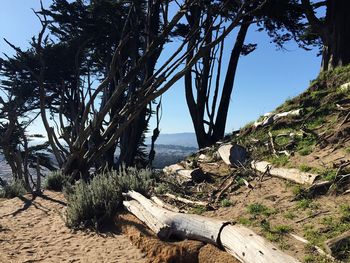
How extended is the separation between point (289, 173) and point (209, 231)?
6.62ft

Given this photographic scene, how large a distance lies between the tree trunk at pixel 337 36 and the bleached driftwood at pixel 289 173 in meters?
6.10

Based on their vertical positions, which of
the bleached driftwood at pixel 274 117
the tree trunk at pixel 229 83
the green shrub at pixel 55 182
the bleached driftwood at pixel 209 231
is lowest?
the bleached driftwood at pixel 209 231

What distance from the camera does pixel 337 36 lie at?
42.8 feet

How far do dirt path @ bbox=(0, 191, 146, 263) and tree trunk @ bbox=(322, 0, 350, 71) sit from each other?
8668 mm

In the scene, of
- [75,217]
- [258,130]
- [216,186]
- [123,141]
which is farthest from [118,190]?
[123,141]

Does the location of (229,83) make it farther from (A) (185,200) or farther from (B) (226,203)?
(B) (226,203)

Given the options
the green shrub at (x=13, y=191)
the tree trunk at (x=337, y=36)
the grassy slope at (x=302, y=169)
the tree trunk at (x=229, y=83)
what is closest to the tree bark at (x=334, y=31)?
the tree trunk at (x=337, y=36)

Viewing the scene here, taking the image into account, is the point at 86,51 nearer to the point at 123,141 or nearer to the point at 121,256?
the point at 123,141

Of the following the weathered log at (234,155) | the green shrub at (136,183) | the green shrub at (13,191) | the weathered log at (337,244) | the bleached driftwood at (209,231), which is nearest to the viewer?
the weathered log at (337,244)

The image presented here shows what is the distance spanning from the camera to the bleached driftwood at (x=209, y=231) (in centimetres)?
430

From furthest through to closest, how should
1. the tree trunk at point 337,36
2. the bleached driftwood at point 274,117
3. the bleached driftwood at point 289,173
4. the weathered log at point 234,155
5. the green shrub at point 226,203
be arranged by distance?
the tree trunk at point 337,36
the bleached driftwood at point 274,117
the weathered log at point 234,155
the green shrub at point 226,203
the bleached driftwood at point 289,173

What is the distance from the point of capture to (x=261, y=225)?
5.30 m

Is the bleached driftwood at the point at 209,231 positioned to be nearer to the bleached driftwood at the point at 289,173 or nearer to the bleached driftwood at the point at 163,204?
the bleached driftwood at the point at 163,204

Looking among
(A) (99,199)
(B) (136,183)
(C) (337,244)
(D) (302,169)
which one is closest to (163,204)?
(B) (136,183)
